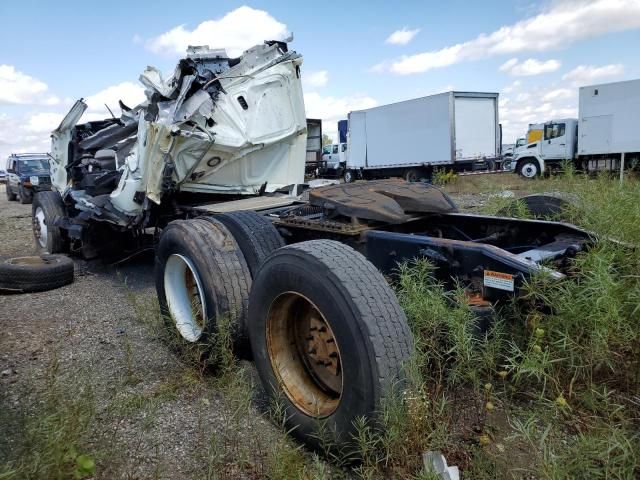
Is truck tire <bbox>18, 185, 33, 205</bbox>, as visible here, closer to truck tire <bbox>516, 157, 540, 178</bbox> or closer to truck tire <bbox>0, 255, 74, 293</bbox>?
truck tire <bbox>0, 255, 74, 293</bbox>

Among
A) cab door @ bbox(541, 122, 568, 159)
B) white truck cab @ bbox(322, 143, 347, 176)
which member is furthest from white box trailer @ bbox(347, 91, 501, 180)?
white truck cab @ bbox(322, 143, 347, 176)

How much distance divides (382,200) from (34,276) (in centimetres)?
452

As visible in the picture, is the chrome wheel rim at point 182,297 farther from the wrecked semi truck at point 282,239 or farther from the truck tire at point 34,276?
the truck tire at point 34,276

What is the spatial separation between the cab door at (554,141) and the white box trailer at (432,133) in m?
1.98

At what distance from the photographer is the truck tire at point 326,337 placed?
2219mm

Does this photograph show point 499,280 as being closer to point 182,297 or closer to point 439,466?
point 439,466

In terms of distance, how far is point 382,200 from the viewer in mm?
3574

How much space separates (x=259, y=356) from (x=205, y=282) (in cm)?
82

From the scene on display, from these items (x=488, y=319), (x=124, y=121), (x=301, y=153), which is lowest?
(x=488, y=319)

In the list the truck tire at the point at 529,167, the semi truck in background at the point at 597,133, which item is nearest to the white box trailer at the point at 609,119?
the semi truck in background at the point at 597,133

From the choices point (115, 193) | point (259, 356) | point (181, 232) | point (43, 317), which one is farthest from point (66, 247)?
point (259, 356)

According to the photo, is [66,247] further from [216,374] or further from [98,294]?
[216,374]

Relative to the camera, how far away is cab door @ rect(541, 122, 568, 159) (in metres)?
21.6

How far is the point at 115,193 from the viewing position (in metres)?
5.88
